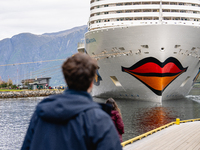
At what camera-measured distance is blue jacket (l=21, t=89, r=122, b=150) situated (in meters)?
1.95

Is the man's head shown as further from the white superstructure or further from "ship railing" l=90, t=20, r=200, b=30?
the white superstructure

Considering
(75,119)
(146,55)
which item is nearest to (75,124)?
(75,119)

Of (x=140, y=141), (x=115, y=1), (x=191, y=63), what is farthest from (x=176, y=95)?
(x=140, y=141)

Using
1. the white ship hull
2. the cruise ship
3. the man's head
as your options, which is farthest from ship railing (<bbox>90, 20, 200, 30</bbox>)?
the man's head

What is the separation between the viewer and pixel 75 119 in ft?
6.55

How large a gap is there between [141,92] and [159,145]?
18.0 meters

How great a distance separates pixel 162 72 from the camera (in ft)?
79.1

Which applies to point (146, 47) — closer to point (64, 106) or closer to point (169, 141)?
point (169, 141)

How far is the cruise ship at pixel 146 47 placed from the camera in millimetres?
24078

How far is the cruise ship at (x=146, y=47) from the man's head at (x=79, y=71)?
73.0 ft

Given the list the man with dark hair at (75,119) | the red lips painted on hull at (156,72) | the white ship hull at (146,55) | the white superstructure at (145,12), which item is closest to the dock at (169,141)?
the man with dark hair at (75,119)

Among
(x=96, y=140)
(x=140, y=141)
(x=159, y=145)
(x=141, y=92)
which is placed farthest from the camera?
(x=141, y=92)

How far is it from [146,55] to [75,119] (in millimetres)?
22609

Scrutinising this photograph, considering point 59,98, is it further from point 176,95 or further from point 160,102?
point 176,95
